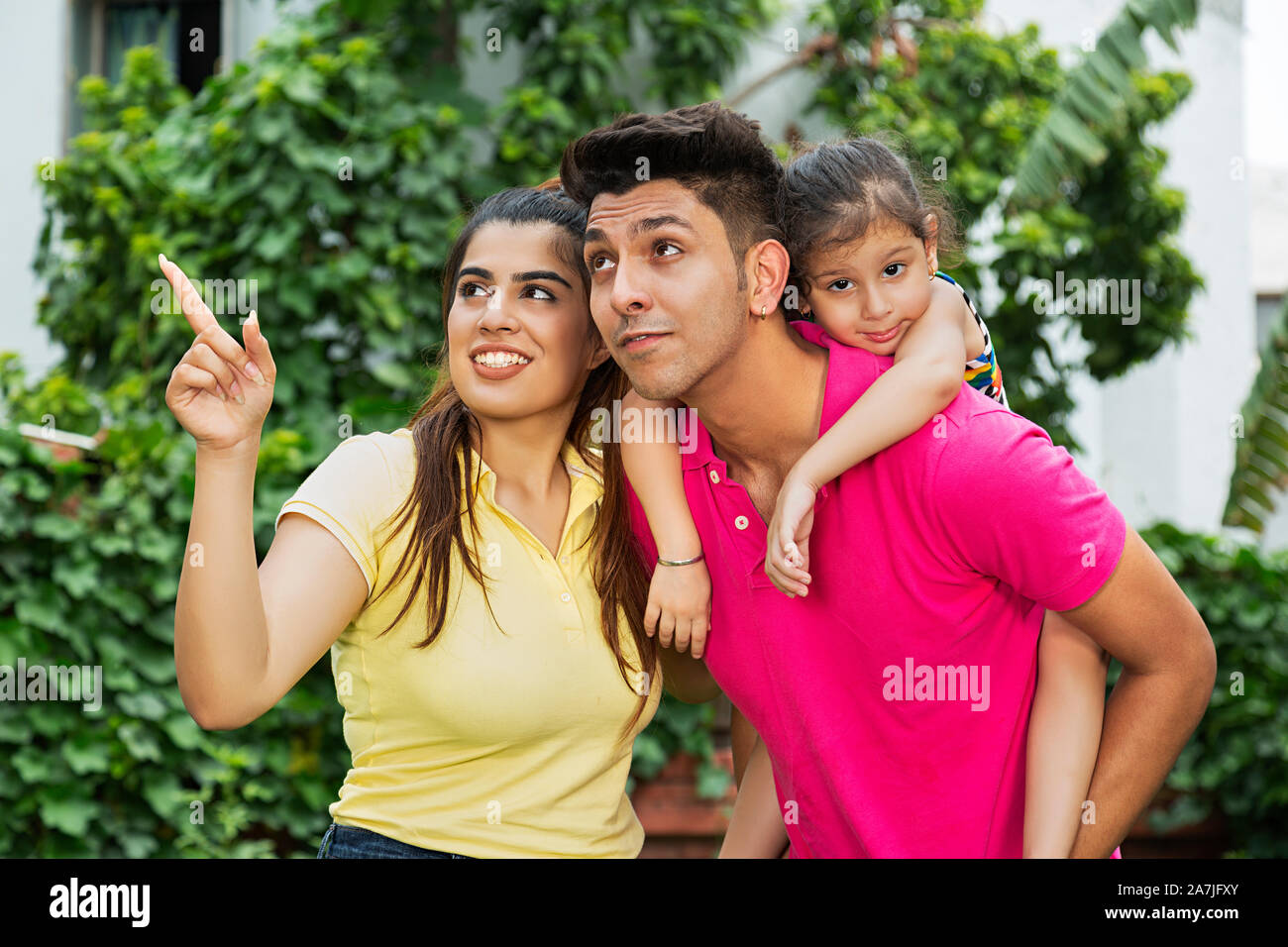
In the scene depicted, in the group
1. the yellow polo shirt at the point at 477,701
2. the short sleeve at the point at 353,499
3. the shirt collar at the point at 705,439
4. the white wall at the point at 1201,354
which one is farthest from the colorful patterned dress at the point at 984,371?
the white wall at the point at 1201,354

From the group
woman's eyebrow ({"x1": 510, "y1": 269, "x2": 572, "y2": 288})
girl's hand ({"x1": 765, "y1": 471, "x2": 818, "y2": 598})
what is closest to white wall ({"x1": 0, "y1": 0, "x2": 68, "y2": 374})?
woman's eyebrow ({"x1": 510, "y1": 269, "x2": 572, "y2": 288})

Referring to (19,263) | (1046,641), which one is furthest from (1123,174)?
(19,263)

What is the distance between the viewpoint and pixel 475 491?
2469mm

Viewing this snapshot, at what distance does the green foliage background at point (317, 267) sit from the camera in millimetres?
4477

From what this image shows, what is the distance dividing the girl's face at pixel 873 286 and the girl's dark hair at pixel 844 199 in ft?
0.07

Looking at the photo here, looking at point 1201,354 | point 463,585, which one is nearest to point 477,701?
point 463,585

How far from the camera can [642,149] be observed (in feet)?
7.72

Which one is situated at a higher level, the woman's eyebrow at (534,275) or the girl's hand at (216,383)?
the woman's eyebrow at (534,275)

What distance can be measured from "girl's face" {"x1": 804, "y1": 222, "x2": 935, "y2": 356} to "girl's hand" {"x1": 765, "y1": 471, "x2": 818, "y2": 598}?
17.0 inches

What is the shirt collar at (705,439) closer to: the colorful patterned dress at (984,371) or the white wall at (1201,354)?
the colorful patterned dress at (984,371)

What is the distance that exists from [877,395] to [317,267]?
3.86 m
